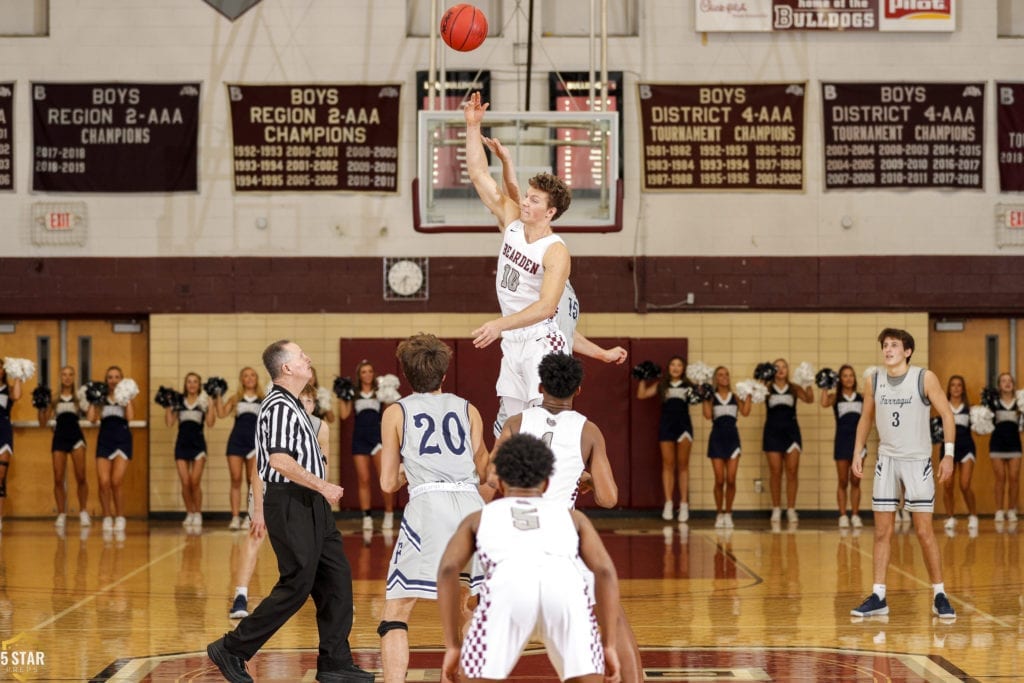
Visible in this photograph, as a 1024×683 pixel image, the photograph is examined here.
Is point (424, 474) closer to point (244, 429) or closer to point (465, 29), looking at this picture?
point (465, 29)

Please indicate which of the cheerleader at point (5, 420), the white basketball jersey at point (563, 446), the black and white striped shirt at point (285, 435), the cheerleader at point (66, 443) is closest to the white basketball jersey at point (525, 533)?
the white basketball jersey at point (563, 446)

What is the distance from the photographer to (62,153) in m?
16.9

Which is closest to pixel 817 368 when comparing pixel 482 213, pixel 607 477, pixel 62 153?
pixel 482 213

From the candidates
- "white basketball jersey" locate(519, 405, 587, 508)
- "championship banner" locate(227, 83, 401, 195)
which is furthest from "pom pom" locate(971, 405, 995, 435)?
"white basketball jersey" locate(519, 405, 587, 508)

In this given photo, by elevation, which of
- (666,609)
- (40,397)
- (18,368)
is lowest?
(666,609)

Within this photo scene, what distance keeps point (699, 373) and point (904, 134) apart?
3995 millimetres

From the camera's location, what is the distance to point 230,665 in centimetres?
700

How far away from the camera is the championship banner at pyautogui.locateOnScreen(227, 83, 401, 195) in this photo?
663 inches

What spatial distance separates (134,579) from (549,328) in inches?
227

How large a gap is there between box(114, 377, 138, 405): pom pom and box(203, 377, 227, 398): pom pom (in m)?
0.84

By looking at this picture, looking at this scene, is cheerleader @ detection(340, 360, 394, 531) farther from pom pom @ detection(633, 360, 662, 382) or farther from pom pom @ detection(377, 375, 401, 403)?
pom pom @ detection(633, 360, 662, 382)

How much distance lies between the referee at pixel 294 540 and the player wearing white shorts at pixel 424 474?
0.65 m

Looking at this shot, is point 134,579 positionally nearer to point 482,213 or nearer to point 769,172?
point 482,213

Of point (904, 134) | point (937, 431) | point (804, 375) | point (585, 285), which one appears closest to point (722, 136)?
point (904, 134)
